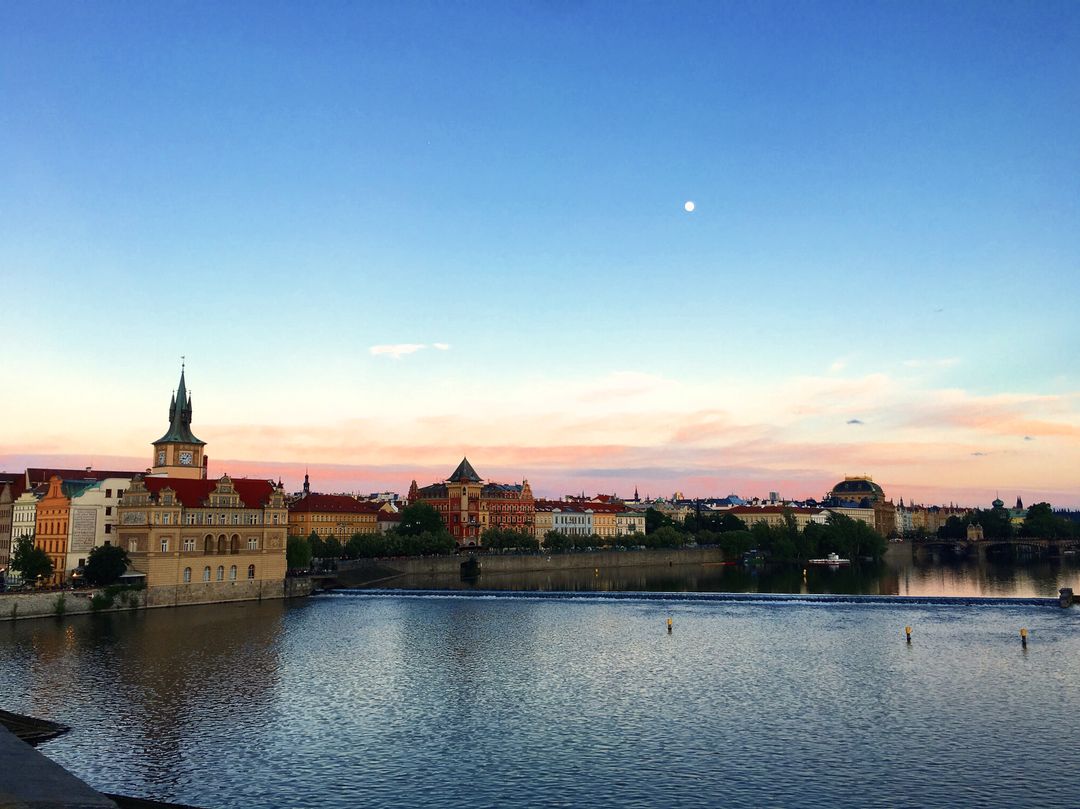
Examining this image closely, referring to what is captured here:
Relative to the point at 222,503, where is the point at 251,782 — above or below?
below

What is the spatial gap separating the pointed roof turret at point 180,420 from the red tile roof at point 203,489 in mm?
17228

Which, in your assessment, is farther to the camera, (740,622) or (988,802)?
(740,622)

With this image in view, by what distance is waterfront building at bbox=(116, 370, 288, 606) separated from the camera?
9762 cm

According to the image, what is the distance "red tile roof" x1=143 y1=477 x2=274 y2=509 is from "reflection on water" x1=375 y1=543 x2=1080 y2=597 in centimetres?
2912

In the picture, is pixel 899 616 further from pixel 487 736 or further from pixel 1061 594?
pixel 487 736

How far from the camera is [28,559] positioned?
94.1 meters

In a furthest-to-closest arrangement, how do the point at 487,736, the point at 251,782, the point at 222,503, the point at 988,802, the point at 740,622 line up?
the point at 222,503 → the point at 740,622 → the point at 487,736 → the point at 251,782 → the point at 988,802

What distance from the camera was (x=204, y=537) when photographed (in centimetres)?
10256

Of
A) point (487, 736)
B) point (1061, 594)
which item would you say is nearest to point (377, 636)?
point (487, 736)

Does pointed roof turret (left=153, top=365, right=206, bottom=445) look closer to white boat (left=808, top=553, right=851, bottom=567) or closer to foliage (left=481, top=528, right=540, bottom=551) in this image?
foliage (left=481, top=528, right=540, bottom=551)

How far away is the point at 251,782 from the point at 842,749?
2498 centimetres

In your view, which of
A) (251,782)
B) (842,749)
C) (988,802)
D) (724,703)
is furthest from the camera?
(724,703)

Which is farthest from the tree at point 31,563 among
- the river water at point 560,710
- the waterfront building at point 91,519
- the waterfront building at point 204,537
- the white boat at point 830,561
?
the white boat at point 830,561

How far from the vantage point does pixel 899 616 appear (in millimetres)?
89125
